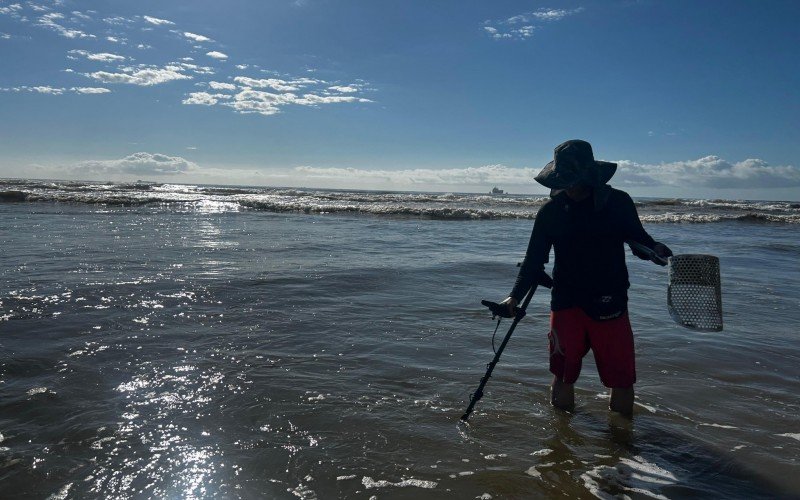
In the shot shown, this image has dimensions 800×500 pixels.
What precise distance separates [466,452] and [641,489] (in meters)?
1.18

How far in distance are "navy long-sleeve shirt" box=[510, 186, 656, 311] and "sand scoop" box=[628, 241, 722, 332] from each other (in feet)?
0.51

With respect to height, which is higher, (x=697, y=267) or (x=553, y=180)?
(x=553, y=180)

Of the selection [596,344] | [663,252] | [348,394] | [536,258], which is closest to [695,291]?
[663,252]

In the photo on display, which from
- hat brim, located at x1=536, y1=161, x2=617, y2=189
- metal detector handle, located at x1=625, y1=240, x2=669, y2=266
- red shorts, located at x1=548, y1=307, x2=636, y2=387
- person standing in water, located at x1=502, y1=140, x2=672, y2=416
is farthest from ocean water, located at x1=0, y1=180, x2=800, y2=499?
hat brim, located at x1=536, y1=161, x2=617, y2=189

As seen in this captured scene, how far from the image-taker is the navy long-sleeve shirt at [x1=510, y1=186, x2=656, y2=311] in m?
3.94

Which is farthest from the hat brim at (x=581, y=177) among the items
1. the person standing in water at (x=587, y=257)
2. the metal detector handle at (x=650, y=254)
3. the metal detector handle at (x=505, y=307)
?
the metal detector handle at (x=505, y=307)

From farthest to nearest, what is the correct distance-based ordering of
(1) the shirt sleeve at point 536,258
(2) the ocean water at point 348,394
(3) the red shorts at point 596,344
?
(1) the shirt sleeve at point 536,258 < (3) the red shorts at point 596,344 < (2) the ocean water at point 348,394

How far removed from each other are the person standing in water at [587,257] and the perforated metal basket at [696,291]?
371 mm

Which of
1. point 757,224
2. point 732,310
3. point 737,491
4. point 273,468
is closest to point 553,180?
point 737,491

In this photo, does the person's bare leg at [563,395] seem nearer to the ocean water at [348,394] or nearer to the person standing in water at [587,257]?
the ocean water at [348,394]

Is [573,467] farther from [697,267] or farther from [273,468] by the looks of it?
[273,468]

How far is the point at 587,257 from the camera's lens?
158 inches

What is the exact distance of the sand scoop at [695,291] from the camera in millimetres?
4012

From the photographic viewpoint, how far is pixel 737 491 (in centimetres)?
339
